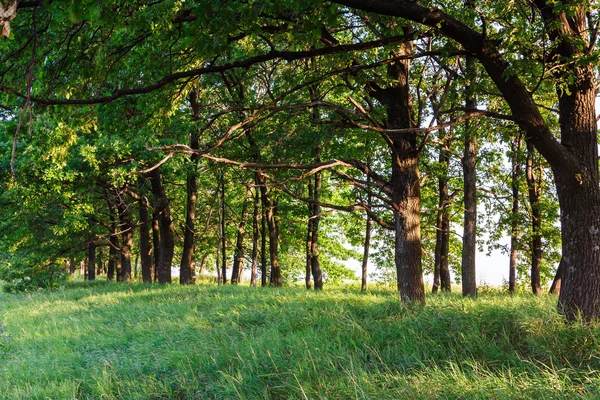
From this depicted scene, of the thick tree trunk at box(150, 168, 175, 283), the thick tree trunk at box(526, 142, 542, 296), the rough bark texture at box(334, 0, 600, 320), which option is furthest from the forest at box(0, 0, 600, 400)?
the thick tree trunk at box(150, 168, 175, 283)

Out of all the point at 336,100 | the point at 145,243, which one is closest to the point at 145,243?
the point at 145,243

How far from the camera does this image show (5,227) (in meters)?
19.9

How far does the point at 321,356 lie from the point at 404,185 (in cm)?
487

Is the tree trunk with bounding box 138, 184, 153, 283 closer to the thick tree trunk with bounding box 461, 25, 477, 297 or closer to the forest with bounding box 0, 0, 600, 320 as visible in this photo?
the forest with bounding box 0, 0, 600, 320

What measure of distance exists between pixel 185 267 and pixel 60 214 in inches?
221

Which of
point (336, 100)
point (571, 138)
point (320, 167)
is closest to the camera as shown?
point (571, 138)

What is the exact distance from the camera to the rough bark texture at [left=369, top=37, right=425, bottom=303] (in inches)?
356

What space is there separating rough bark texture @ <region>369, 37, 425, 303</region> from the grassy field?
3.35ft

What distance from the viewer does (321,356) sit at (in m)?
5.32

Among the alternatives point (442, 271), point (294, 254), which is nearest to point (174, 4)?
point (442, 271)

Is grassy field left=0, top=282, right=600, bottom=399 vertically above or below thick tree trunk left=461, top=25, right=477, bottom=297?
below

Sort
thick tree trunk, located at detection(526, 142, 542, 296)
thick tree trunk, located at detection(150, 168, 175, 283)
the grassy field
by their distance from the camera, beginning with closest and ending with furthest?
1. the grassy field
2. thick tree trunk, located at detection(526, 142, 542, 296)
3. thick tree trunk, located at detection(150, 168, 175, 283)

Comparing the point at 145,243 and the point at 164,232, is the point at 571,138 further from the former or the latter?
the point at 145,243

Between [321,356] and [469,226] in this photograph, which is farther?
[469,226]
